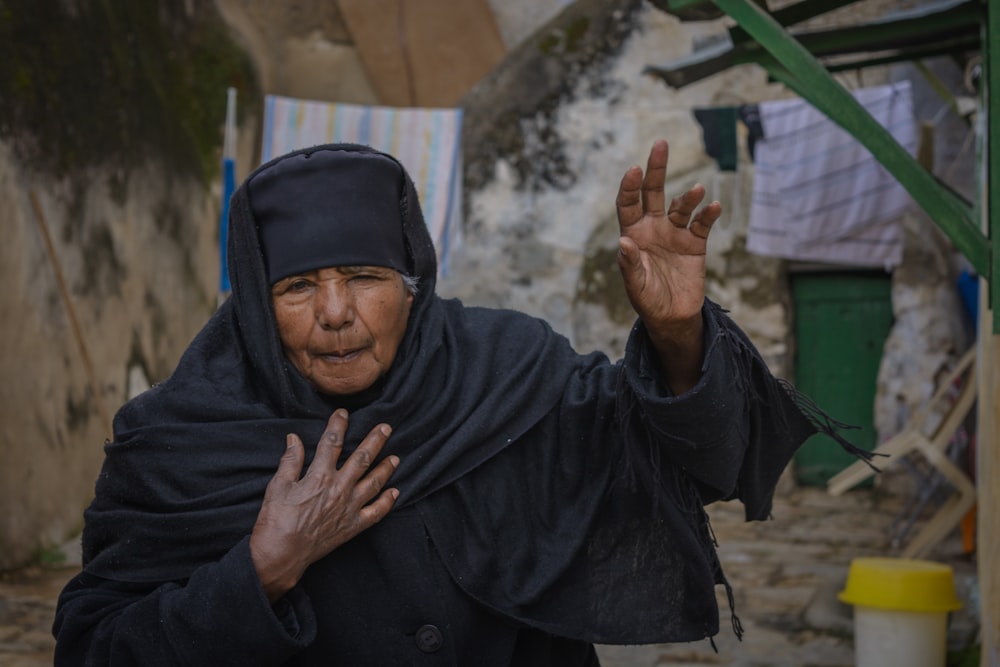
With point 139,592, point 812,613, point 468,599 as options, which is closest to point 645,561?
point 468,599

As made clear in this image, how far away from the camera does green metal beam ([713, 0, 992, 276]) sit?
378cm

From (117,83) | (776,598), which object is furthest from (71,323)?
(776,598)

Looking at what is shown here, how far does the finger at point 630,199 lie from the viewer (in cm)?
189

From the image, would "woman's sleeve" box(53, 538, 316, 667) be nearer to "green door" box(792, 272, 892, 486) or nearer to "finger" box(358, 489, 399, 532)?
"finger" box(358, 489, 399, 532)

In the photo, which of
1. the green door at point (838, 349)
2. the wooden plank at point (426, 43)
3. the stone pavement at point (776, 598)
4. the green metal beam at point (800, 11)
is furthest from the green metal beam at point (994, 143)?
the wooden plank at point (426, 43)

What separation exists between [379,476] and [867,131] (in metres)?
2.48

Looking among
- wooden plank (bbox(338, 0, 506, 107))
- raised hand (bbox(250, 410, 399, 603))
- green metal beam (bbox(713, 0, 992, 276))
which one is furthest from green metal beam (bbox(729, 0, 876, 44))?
wooden plank (bbox(338, 0, 506, 107))

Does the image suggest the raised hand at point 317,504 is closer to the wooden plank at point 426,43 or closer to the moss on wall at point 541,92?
the moss on wall at point 541,92

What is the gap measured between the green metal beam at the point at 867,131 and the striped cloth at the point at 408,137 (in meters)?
4.05

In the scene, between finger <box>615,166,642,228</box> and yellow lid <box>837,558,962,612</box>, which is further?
yellow lid <box>837,558,962,612</box>

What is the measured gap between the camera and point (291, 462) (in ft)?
6.89

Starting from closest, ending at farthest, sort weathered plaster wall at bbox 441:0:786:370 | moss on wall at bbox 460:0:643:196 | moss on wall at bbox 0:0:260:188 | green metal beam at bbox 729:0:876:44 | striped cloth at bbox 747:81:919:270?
green metal beam at bbox 729:0:876:44
moss on wall at bbox 0:0:260:188
striped cloth at bbox 747:81:919:270
weathered plaster wall at bbox 441:0:786:370
moss on wall at bbox 460:0:643:196

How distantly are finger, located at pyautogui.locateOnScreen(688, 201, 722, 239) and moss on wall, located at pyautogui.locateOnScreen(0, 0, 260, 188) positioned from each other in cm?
557

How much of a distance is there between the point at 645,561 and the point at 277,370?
2.33 ft
